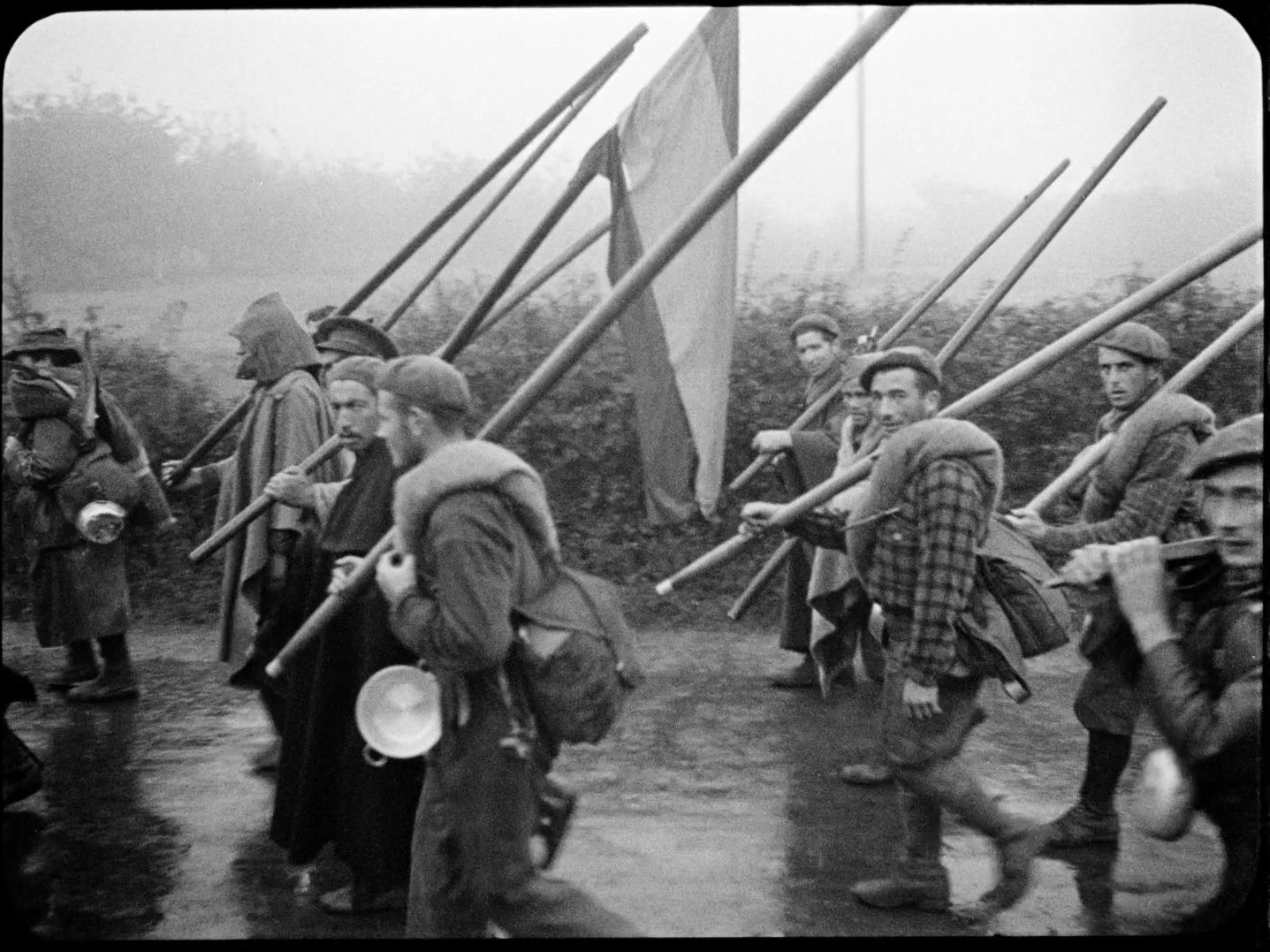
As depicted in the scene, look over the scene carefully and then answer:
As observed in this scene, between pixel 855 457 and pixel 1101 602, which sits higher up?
pixel 855 457

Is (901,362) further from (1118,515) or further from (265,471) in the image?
(265,471)

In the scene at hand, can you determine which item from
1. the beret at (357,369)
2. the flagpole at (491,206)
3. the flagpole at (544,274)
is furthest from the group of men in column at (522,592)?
the flagpole at (544,274)

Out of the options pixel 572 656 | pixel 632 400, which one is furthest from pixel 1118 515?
pixel 572 656

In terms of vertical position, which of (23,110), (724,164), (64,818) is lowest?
(64,818)

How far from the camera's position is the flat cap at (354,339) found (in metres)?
4.20

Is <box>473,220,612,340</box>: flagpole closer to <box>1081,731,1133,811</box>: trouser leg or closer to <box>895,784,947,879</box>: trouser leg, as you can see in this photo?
<box>895,784,947,879</box>: trouser leg

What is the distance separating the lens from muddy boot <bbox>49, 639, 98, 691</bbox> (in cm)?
432

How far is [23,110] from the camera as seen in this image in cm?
423

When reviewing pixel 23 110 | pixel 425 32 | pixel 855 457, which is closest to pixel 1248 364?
pixel 855 457

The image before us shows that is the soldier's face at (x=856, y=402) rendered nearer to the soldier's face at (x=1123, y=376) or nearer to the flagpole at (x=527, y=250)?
the soldier's face at (x=1123, y=376)

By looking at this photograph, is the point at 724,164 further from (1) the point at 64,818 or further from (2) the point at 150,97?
(1) the point at 64,818

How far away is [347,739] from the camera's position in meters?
4.14

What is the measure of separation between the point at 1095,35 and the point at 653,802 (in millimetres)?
2585

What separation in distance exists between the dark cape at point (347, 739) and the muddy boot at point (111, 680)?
51 cm
